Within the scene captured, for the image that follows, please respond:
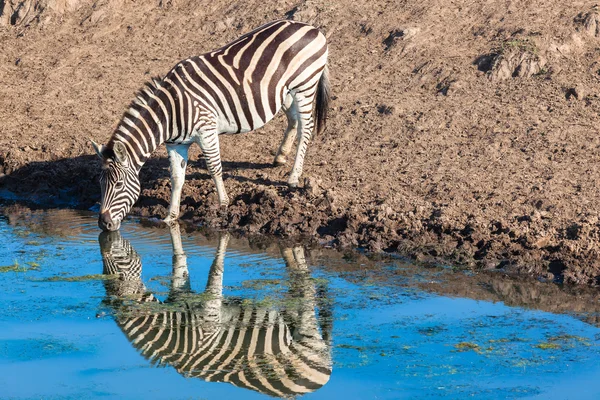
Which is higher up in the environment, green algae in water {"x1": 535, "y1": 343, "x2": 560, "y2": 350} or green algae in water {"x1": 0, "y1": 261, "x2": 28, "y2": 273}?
green algae in water {"x1": 0, "y1": 261, "x2": 28, "y2": 273}

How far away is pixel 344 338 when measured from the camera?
7.79m

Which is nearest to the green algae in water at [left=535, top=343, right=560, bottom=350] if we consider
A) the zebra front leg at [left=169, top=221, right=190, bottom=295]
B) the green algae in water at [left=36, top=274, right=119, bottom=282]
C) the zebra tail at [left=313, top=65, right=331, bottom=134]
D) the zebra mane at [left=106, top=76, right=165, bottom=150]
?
the zebra front leg at [left=169, top=221, right=190, bottom=295]

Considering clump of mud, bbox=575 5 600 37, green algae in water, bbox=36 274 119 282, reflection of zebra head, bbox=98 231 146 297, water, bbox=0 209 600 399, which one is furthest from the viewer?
clump of mud, bbox=575 5 600 37

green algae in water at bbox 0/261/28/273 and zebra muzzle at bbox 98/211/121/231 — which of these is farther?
zebra muzzle at bbox 98/211/121/231

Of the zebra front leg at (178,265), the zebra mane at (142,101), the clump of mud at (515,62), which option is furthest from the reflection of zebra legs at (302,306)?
the clump of mud at (515,62)

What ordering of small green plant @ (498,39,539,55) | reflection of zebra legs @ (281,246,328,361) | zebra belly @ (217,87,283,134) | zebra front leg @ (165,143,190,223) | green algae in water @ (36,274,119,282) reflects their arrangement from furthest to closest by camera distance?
small green plant @ (498,39,539,55) < zebra belly @ (217,87,283,134) < zebra front leg @ (165,143,190,223) < green algae in water @ (36,274,119,282) < reflection of zebra legs @ (281,246,328,361)

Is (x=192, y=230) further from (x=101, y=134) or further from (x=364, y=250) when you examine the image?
(x=101, y=134)

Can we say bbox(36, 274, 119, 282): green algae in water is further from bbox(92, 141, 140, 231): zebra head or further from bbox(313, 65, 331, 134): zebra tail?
bbox(313, 65, 331, 134): zebra tail

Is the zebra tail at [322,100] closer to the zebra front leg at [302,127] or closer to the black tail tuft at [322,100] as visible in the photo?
the black tail tuft at [322,100]

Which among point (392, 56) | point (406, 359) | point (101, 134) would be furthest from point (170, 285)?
point (392, 56)

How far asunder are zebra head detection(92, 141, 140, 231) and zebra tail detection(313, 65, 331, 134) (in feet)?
9.45

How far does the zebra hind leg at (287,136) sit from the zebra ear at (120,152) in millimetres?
2453

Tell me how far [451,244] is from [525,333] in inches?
90.9

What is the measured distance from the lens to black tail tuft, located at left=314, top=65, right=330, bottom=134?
12.6m
